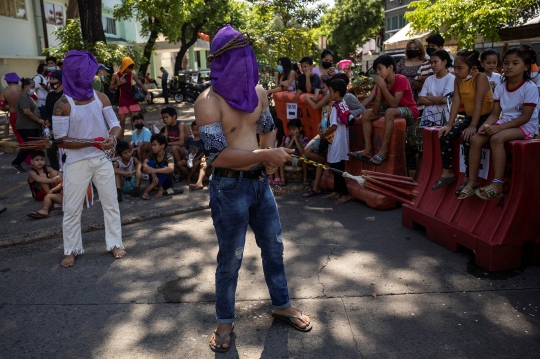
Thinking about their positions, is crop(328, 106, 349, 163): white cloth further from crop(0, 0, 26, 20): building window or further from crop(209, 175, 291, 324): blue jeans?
crop(0, 0, 26, 20): building window

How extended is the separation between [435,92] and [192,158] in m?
3.89

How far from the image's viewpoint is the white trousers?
503 cm

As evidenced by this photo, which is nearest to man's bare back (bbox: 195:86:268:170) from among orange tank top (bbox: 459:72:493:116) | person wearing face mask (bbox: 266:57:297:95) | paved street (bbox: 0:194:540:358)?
paved street (bbox: 0:194:540:358)

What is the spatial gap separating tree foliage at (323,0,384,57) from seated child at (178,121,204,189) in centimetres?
3853

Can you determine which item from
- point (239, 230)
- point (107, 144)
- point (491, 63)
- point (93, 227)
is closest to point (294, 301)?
point (239, 230)

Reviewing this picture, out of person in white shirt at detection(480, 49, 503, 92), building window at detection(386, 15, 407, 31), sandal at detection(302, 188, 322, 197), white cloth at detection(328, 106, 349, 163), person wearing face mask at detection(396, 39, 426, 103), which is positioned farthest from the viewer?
building window at detection(386, 15, 407, 31)

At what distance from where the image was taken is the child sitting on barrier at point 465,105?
16.4ft

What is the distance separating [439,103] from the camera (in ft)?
22.3

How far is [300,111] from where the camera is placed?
30.2ft

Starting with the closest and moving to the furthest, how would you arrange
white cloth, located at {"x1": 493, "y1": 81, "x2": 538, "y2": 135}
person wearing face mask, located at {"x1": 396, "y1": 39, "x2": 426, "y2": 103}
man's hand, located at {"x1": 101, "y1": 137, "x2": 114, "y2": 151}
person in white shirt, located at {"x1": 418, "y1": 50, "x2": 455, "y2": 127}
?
white cloth, located at {"x1": 493, "y1": 81, "x2": 538, "y2": 135}, man's hand, located at {"x1": 101, "y1": 137, "x2": 114, "y2": 151}, person in white shirt, located at {"x1": 418, "y1": 50, "x2": 455, "y2": 127}, person wearing face mask, located at {"x1": 396, "y1": 39, "x2": 426, "y2": 103}

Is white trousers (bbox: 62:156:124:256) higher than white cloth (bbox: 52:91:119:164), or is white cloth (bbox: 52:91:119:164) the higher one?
white cloth (bbox: 52:91:119:164)

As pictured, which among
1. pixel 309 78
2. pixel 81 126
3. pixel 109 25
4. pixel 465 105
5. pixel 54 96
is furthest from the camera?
pixel 109 25

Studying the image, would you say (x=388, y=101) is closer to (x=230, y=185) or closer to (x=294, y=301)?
(x=294, y=301)

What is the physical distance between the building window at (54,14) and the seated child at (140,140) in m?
21.6
